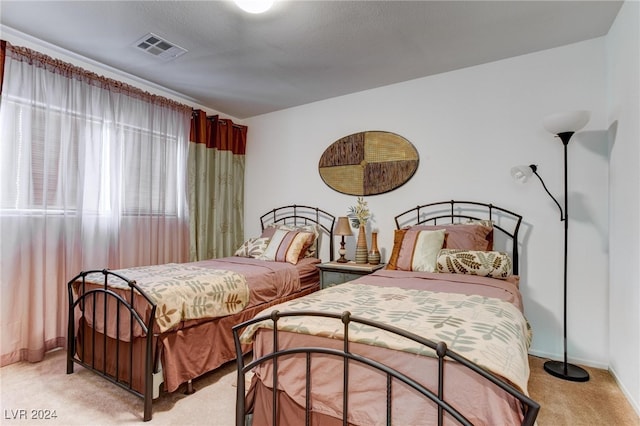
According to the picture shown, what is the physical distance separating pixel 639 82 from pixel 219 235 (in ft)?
13.5

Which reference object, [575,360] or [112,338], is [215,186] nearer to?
[112,338]

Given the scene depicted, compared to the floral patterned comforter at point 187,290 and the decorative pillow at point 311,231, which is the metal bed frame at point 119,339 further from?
the decorative pillow at point 311,231

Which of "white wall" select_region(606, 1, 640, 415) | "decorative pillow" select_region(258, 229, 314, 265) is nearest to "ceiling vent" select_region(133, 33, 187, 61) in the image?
"decorative pillow" select_region(258, 229, 314, 265)

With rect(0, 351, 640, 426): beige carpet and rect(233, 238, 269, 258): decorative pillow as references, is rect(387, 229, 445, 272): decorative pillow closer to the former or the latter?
rect(0, 351, 640, 426): beige carpet

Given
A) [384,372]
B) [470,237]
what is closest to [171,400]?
[384,372]

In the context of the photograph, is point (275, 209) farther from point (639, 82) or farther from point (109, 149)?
point (639, 82)

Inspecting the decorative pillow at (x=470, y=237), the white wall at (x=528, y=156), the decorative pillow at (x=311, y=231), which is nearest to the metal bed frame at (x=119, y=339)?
the decorative pillow at (x=311, y=231)

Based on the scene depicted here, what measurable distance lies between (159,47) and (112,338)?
230cm

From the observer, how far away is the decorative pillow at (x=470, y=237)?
2676mm

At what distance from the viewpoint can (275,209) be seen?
443cm

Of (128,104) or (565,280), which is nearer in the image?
(565,280)

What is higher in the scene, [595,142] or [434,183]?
[595,142]

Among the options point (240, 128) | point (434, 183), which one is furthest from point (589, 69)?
point (240, 128)

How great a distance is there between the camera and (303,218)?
13.8ft
